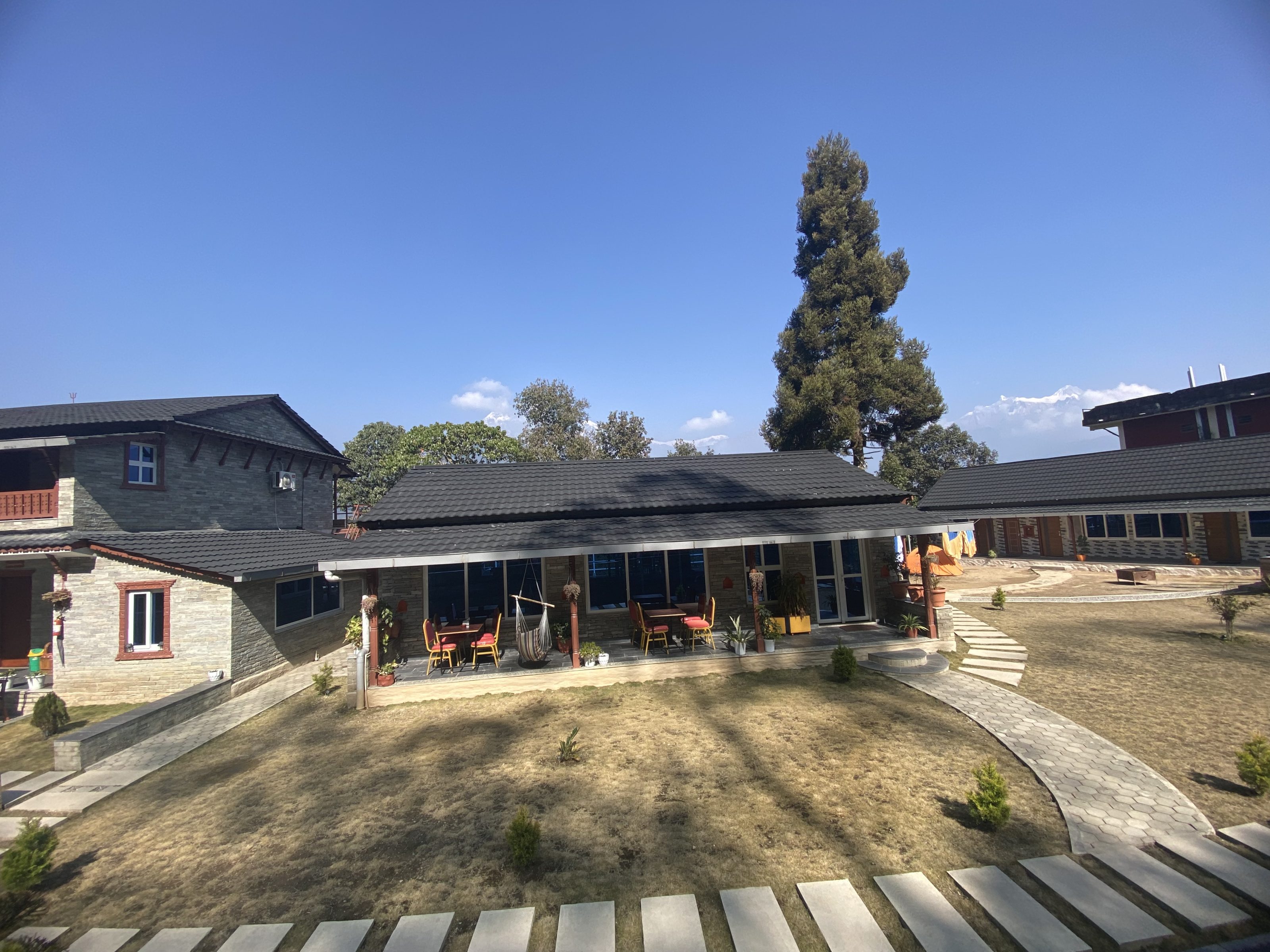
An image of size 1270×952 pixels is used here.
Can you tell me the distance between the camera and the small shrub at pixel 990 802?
4.89m

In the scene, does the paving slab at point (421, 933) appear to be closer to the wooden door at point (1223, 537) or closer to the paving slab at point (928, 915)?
the paving slab at point (928, 915)

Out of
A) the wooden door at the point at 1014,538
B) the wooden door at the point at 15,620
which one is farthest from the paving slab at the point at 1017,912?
the wooden door at the point at 1014,538

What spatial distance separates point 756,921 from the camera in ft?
13.0

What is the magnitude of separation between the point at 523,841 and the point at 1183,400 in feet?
139

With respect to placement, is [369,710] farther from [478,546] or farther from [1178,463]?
[1178,463]

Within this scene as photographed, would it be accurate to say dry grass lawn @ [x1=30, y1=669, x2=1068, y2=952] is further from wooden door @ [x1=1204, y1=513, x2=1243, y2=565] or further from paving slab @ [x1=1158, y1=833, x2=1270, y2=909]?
wooden door @ [x1=1204, y1=513, x2=1243, y2=565]

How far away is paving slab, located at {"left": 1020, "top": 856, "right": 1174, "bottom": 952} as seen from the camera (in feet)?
12.1

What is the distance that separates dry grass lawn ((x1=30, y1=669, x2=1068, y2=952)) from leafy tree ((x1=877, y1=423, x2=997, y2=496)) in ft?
81.5

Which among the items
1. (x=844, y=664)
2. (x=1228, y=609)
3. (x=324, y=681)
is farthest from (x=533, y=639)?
(x=1228, y=609)

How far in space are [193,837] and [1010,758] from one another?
9.56 m

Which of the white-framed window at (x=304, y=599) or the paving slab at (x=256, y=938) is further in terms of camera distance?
the white-framed window at (x=304, y=599)

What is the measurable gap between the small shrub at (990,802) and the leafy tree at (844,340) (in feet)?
83.6

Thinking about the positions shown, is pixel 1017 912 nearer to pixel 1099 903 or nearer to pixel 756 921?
pixel 1099 903

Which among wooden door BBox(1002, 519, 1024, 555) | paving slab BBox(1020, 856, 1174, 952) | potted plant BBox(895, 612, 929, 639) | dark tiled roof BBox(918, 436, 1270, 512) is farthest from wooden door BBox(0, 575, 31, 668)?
wooden door BBox(1002, 519, 1024, 555)
